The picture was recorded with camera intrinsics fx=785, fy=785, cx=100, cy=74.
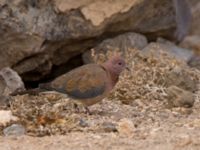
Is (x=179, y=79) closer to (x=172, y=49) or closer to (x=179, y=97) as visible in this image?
(x=179, y=97)

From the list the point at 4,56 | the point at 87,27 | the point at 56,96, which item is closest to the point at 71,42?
the point at 87,27

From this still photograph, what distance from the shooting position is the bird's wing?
8.12 m

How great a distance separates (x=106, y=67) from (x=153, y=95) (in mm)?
929

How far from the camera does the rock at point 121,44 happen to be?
10561 mm

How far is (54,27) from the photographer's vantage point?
391 inches

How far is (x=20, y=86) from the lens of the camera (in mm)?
8945

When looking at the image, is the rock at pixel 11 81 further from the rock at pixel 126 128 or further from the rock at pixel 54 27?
the rock at pixel 126 128

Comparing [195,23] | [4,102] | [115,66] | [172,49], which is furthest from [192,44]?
[4,102]

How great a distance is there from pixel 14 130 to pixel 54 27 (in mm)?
2697

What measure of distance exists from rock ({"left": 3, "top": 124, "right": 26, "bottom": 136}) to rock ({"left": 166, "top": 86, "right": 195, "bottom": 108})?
189 centimetres

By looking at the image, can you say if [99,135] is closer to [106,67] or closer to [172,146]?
[172,146]

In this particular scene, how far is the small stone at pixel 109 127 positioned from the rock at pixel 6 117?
942mm

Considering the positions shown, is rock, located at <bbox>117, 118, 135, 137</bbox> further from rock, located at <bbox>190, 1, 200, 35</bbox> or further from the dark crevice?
rock, located at <bbox>190, 1, 200, 35</bbox>

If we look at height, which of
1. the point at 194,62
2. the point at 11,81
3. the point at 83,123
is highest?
the point at 11,81
